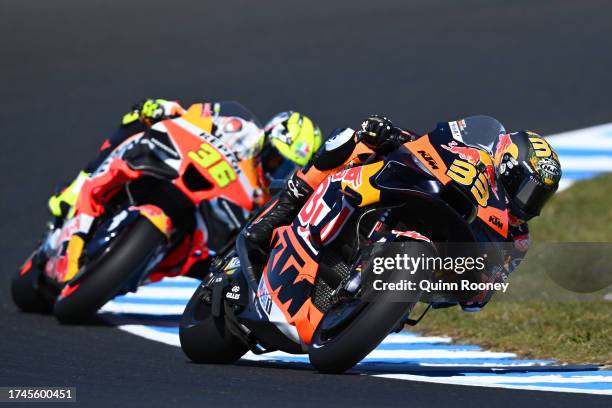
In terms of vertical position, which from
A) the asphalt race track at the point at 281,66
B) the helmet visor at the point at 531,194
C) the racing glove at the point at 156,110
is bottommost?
the asphalt race track at the point at 281,66

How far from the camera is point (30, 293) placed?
31.6ft

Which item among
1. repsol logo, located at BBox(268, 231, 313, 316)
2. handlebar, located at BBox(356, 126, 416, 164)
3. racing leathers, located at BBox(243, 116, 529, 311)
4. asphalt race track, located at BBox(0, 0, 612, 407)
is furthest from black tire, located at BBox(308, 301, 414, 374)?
asphalt race track, located at BBox(0, 0, 612, 407)

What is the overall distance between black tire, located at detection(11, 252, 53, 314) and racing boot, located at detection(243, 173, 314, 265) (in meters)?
2.77

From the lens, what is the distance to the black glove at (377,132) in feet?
21.9

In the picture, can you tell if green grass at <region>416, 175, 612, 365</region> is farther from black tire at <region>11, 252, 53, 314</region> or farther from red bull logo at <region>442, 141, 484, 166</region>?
black tire at <region>11, 252, 53, 314</region>

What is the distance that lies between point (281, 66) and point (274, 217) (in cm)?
987

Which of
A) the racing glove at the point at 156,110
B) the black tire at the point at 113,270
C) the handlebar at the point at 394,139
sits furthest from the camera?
the racing glove at the point at 156,110

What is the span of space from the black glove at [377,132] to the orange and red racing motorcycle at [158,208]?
7.08ft

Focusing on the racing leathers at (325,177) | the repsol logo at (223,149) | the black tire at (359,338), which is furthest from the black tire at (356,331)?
the repsol logo at (223,149)

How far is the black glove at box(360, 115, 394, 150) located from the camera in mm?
6677

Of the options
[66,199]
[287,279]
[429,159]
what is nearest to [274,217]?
[287,279]

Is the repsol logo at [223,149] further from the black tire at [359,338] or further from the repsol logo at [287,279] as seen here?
the black tire at [359,338]

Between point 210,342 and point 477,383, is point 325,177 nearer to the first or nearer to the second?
point 210,342

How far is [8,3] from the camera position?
1905cm
